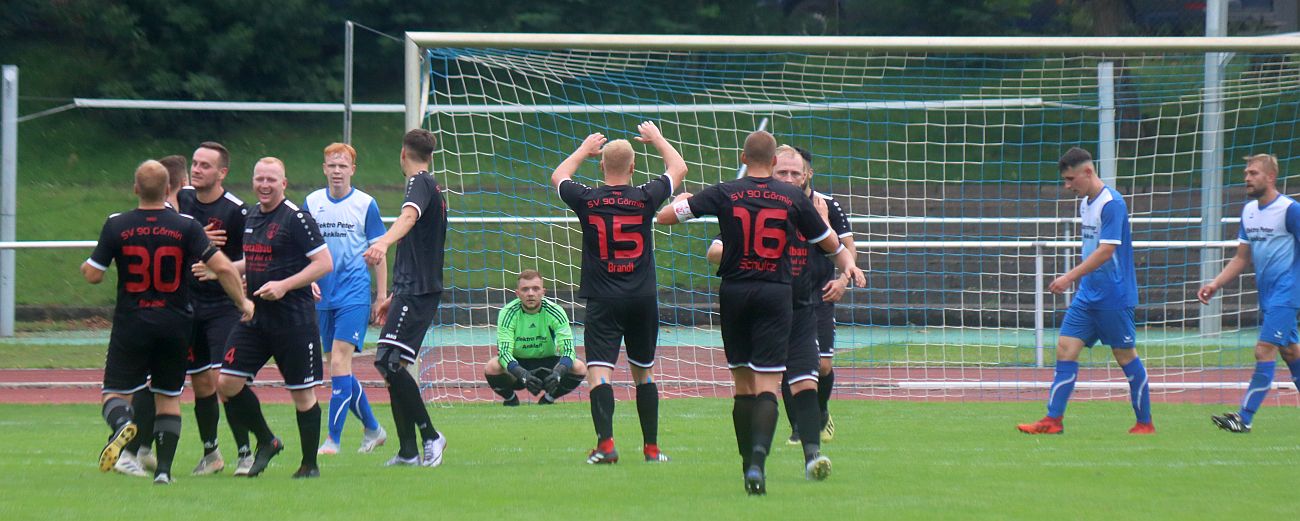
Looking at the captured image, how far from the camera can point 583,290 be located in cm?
742

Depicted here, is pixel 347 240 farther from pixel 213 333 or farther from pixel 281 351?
pixel 281 351

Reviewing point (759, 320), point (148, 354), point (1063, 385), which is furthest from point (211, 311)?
point (1063, 385)

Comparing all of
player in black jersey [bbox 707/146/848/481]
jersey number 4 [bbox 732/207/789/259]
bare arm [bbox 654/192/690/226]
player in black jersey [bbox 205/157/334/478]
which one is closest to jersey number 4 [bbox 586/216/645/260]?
player in black jersey [bbox 707/146/848/481]

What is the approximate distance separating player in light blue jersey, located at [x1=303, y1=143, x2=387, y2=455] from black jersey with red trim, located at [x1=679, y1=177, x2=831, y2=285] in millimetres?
2630

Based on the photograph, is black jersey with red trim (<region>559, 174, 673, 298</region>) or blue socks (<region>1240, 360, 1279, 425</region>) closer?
black jersey with red trim (<region>559, 174, 673, 298</region>)

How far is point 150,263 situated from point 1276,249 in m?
7.06

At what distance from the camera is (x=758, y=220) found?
21.1 feet

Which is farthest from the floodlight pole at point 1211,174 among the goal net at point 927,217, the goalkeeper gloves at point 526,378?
the goalkeeper gloves at point 526,378

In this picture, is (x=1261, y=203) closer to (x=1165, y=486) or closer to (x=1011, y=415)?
(x=1011, y=415)

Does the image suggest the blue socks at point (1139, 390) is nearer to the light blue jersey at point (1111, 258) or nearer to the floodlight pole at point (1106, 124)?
the light blue jersey at point (1111, 258)

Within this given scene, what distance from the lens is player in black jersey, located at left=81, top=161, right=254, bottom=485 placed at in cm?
641

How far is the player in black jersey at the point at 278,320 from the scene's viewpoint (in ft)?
22.5

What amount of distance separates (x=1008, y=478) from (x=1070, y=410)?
4512mm

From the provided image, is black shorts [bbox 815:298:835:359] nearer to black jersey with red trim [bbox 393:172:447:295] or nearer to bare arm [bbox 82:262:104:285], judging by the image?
black jersey with red trim [bbox 393:172:447:295]
